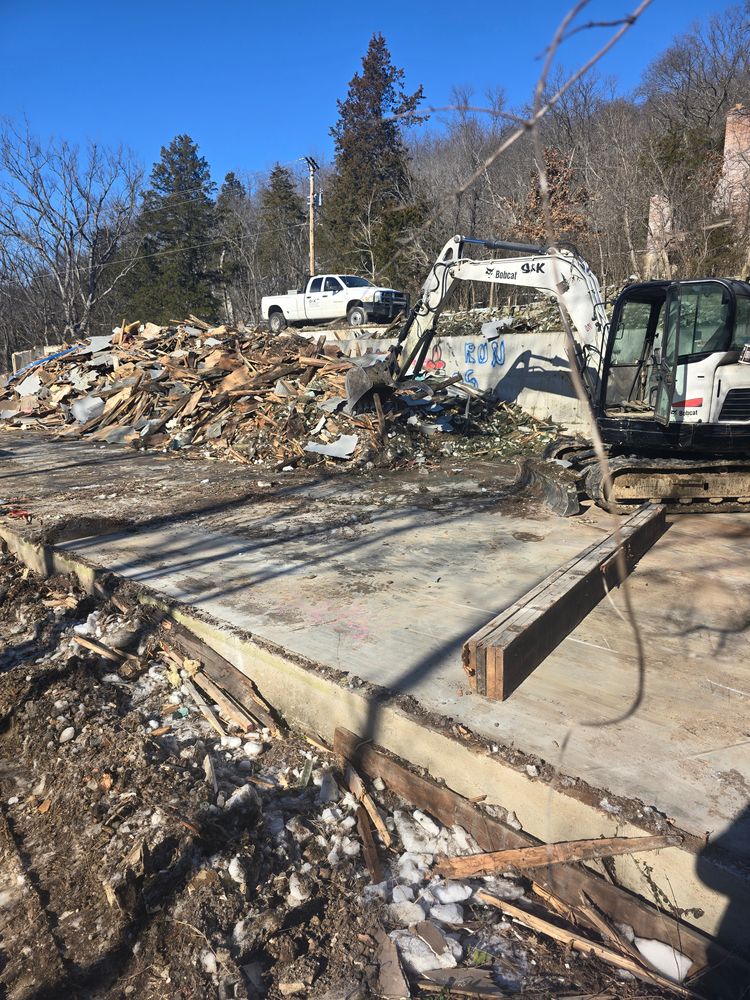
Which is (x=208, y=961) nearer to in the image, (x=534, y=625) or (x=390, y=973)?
(x=390, y=973)

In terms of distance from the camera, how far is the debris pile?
11922 mm

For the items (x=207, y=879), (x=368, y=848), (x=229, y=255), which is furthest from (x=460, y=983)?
(x=229, y=255)

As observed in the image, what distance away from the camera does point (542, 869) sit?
109 inches

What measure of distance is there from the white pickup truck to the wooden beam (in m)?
17.4

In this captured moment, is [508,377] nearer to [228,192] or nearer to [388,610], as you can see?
[388,610]

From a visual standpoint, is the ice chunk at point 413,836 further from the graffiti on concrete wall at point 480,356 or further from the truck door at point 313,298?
the truck door at point 313,298

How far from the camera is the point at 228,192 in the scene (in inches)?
2415

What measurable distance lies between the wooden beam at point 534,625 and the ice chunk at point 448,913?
1.10m

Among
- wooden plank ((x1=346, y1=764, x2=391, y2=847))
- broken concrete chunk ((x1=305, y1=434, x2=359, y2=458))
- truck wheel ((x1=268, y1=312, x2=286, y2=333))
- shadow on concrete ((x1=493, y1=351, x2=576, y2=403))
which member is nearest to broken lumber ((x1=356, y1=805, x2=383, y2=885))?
wooden plank ((x1=346, y1=764, x2=391, y2=847))

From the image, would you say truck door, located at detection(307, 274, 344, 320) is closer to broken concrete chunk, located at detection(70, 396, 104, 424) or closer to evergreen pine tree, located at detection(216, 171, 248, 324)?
broken concrete chunk, located at detection(70, 396, 104, 424)

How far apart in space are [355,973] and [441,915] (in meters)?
0.45

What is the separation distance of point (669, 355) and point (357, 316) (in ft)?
50.5

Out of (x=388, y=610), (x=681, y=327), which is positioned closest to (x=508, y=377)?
(x=681, y=327)

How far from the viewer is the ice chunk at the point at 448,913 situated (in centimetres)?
264
